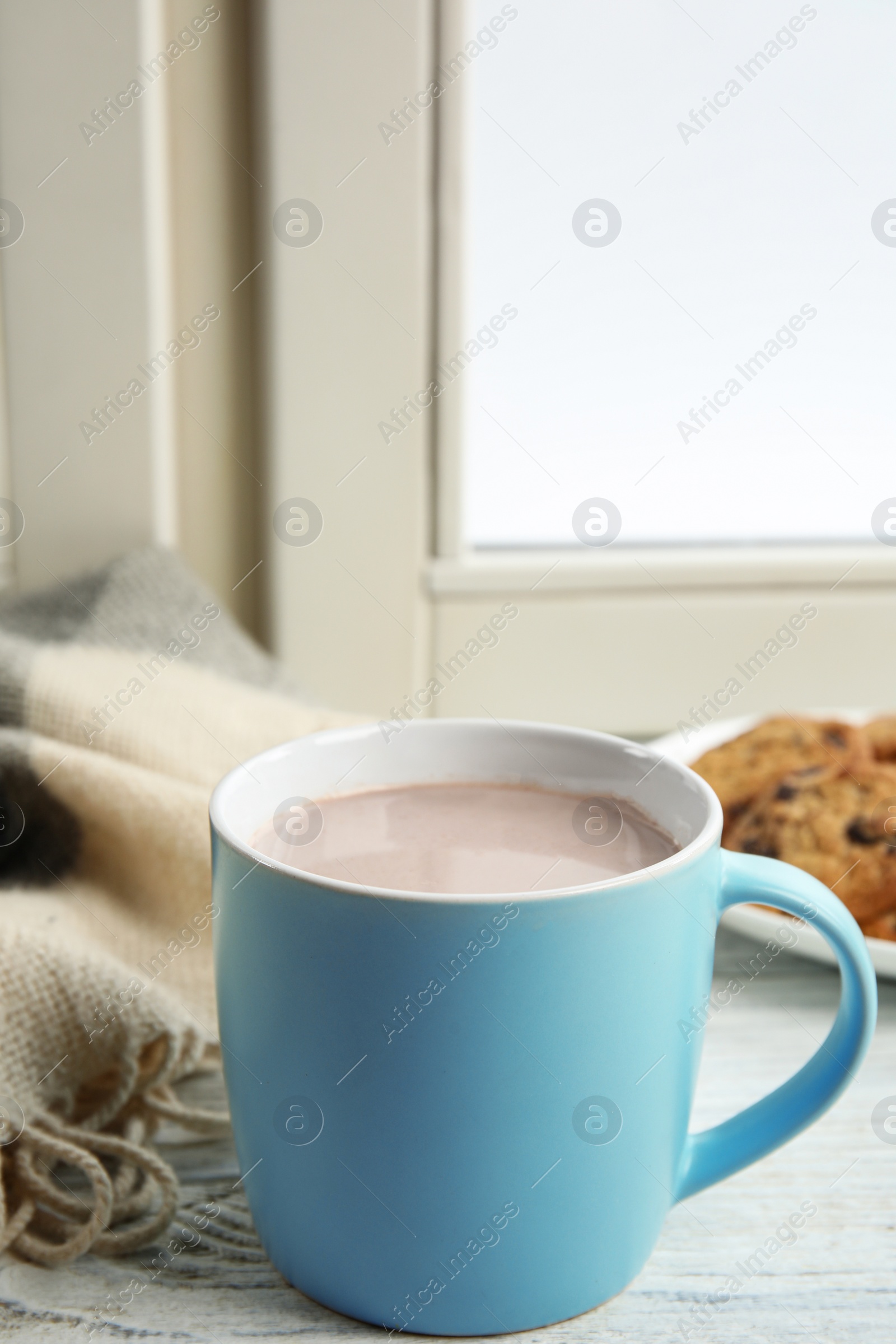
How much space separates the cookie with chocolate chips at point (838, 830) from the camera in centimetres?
59

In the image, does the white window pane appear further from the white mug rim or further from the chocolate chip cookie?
the white mug rim

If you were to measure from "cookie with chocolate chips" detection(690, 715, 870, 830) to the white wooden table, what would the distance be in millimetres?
191

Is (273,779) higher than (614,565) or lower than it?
higher

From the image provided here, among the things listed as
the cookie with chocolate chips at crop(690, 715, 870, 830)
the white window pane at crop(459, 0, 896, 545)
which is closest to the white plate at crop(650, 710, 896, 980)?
the cookie with chocolate chips at crop(690, 715, 870, 830)

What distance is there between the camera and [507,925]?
0.34 metres

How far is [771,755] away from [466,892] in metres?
0.35

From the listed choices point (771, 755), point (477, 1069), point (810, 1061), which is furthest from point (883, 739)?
point (477, 1069)

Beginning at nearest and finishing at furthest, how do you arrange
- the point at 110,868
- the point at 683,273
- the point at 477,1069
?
the point at 477,1069, the point at 110,868, the point at 683,273

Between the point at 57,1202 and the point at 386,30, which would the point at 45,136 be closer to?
the point at 386,30

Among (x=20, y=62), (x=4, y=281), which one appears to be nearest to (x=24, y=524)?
(x=4, y=281)

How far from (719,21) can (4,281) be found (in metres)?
0.49

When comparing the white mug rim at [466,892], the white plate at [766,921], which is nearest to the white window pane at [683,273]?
the white plate at [766,921]

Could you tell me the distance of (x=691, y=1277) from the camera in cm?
42

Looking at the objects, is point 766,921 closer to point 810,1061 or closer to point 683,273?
point 810,1061
